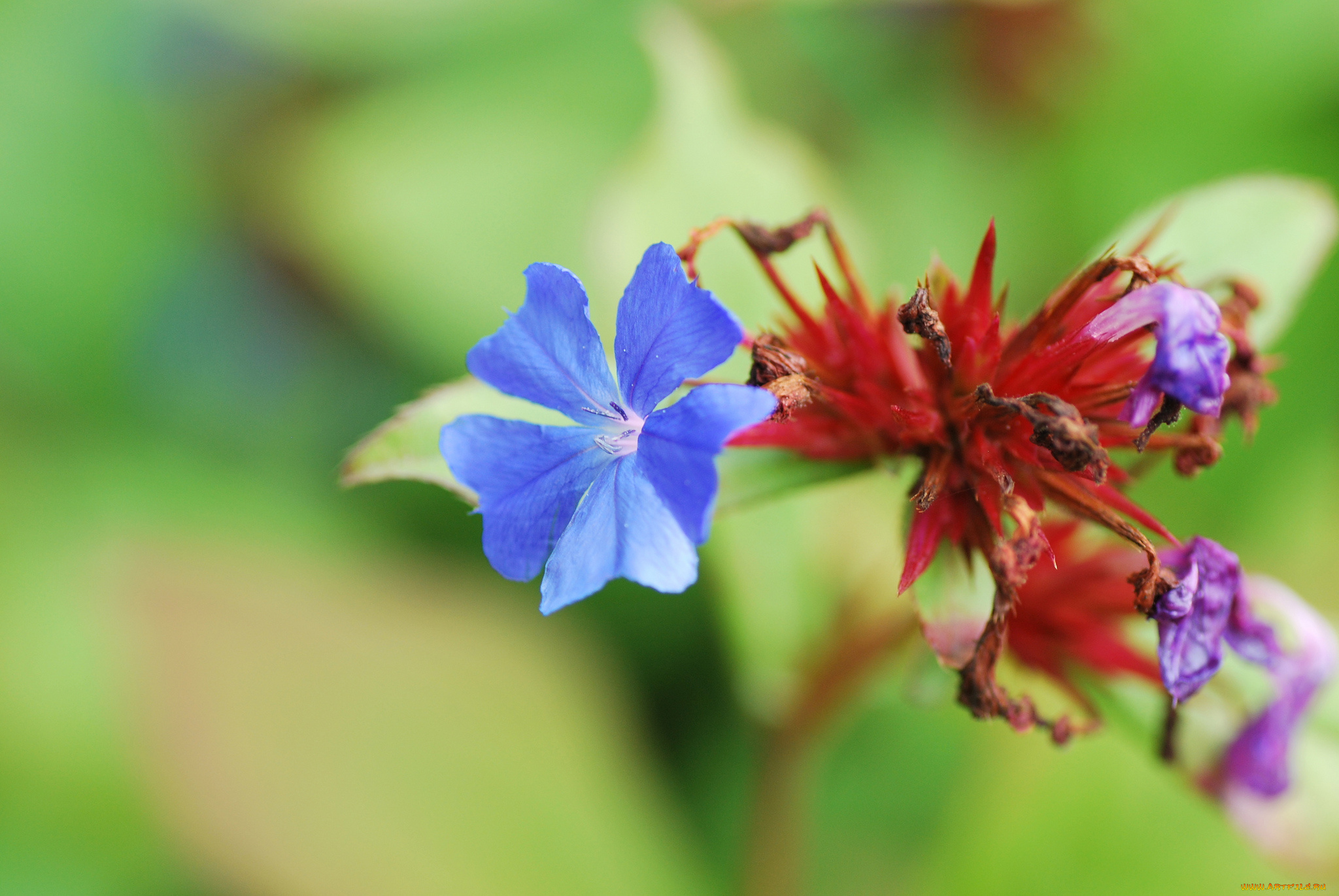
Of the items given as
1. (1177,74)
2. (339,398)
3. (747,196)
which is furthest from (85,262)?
(1177,74)

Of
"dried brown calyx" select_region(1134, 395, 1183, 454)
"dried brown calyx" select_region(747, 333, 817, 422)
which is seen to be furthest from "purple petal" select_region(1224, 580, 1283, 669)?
"dried brown calyx" select_region(747, 333, 817, 422)

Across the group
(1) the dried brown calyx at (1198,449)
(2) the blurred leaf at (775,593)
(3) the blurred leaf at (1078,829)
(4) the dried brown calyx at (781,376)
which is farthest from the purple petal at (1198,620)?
(3) the blurred leaf at (1078,829)

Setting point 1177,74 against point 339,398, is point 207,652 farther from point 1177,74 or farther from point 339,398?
point 1177,74

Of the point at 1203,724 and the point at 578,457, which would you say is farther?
the point at 1203,724

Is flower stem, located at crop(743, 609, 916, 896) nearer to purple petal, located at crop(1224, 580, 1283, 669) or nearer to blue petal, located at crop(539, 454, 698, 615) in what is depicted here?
purple petal, located at crop(1224, 580, 1283, 669)

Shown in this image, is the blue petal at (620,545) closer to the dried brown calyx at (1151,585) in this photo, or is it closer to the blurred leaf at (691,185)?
the dried brown calyx at (1151,585)
